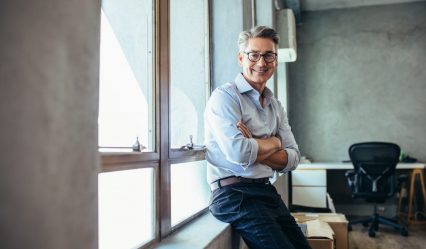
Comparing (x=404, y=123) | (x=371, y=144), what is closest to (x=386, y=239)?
(x=371, y=144)

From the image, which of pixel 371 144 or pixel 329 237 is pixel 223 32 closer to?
pixel 329 237

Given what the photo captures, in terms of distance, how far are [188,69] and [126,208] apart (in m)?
0.96

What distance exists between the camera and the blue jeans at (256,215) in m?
1.45

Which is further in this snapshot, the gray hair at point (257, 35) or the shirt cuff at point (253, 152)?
the gray hair at point (257, 35)

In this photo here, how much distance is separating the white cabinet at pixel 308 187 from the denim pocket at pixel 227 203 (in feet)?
10.2

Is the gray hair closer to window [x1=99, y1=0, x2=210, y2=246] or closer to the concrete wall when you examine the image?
window [x1=99, y1=0, x2=210, y2=246]

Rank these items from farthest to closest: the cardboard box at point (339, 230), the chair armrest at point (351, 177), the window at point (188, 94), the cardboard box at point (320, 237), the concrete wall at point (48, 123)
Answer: the chair armrest at point (351, 177) → the cardboard box at point (339, 230) → the cardboard box at point (320, 237) → the window at point (188, 94) → the concrete wall at point (48, 123)

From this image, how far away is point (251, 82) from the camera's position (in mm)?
1759

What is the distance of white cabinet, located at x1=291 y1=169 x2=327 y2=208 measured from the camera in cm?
456

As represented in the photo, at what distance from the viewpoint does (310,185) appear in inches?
182

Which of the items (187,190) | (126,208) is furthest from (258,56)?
(126,208)

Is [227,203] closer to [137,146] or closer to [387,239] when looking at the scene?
[137,146]

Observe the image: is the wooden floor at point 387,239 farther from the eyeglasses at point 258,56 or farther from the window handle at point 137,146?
the window handle at point 137,146

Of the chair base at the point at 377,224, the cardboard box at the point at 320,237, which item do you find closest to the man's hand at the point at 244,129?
the cardboard box at the point at 320,237
